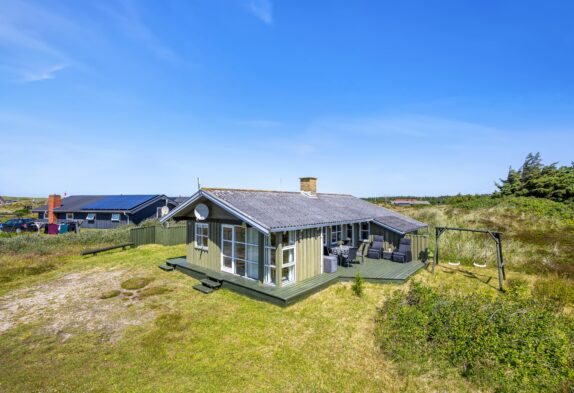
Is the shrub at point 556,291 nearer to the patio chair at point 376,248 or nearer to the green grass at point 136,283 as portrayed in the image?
the patio chair at point 376,248

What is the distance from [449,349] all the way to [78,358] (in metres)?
9.44

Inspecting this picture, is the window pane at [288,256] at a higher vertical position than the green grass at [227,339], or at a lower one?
higher

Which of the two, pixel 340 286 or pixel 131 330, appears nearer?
pixel 131 330

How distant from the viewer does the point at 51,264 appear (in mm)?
15883

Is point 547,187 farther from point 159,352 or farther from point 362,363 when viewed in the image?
point 159,352

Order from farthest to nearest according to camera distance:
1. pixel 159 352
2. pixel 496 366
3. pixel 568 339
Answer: pixel 159 352 → pixel 568 339 → pixel 496 366

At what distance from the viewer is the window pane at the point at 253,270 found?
464 inches

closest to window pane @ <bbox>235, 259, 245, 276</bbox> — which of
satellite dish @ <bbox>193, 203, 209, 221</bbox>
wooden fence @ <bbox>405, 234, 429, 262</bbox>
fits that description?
satellite dish @ <bbox>193, 203, 209, 221</bbox>

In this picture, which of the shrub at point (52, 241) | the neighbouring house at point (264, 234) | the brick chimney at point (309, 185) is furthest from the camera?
the shrub at point (52, 241)

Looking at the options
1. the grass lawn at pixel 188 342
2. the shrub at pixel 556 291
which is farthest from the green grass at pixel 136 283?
the shrub at pixel 556 291

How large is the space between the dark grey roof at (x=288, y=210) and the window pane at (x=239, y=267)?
9.23ft

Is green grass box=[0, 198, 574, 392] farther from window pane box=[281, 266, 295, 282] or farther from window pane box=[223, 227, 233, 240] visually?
window pane box=[223, 227, 233, 240]

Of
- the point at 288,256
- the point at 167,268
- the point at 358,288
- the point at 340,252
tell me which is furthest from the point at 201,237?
the point at 358,288

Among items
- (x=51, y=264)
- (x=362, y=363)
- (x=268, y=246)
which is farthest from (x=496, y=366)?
(x=51, y=264)
